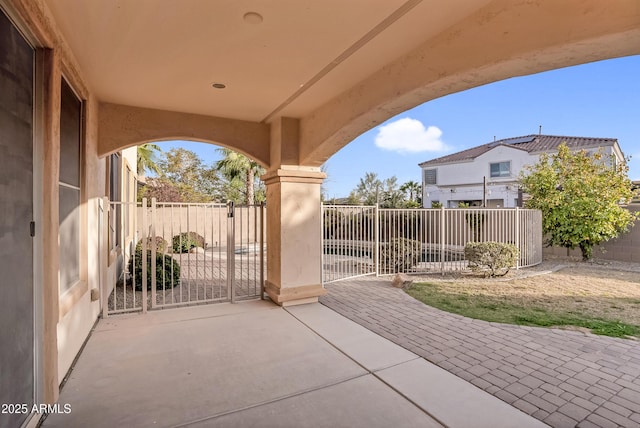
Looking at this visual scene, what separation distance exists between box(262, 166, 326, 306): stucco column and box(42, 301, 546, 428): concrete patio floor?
1.14 m

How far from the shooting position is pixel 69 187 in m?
3.51

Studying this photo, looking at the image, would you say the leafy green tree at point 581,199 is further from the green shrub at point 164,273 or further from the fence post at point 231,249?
the green shrub at point 164,273

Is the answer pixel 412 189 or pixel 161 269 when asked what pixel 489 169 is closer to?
pixel 412 189

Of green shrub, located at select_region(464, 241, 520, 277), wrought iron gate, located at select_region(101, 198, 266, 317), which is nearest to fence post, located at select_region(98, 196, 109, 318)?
wrought iron gate, located at select_region(101, 198, 266, 317)

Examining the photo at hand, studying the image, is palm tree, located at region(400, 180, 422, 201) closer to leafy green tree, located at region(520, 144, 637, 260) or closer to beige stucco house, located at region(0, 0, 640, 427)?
leafy green tree, located at region(520, 144, 637, 260)

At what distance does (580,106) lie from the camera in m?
22.3

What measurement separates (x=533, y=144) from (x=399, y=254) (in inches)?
768

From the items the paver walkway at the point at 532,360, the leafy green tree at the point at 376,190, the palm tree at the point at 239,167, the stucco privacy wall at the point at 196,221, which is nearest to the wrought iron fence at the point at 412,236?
the stucco privacy wall at the point at 196,221

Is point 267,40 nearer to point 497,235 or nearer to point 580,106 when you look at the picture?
point 497,235

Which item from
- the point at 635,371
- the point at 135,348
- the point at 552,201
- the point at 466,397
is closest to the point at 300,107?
the point at 135,348

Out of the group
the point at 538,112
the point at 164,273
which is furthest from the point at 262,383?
the point at 538,112

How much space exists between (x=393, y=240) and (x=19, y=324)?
24.1 ft

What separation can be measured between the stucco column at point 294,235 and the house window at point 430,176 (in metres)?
22.3

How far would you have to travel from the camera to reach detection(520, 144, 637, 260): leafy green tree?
9.59 meters
